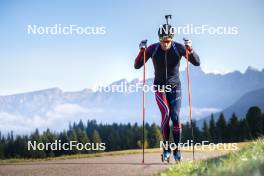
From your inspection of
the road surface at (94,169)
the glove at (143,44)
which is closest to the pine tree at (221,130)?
the road surface at (94,169)

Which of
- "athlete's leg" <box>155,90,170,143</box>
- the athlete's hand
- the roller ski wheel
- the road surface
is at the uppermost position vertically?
the athlete's hand

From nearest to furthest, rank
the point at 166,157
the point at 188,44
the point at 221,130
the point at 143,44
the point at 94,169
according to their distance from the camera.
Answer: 1. the point at 94,169
2. the point at 166,157
3. the point at 188,44
4. the point at 143,44
5. the point at 221,130

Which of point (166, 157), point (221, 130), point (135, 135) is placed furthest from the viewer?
point (135, 135)

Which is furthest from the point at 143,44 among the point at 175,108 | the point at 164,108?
the point at 175,108

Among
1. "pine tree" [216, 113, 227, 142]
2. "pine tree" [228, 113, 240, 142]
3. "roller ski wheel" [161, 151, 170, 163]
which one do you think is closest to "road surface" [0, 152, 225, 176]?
"roller ski wheel" [161, 151, 170, 163]

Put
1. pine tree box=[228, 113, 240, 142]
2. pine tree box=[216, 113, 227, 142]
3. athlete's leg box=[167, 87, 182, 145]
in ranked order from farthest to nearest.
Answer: pine tree box=[216, 113, 227, 142], pine tree box=[228, 113, 240, 142], athlete's leg box=[167, 87, 182, 145]

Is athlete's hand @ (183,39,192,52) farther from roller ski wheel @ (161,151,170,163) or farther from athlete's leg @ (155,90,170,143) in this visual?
roller ski wheel @ (161,151,170,163)

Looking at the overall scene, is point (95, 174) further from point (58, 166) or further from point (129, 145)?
point (129, 145)

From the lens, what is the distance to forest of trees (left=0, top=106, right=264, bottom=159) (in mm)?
102500

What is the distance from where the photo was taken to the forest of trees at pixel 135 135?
336 ft

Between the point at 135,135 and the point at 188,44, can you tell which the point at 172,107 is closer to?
the point at 188,44

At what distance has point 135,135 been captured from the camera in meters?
152

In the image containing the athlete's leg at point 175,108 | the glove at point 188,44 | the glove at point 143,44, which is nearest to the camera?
the athlete's leg at point 175,108

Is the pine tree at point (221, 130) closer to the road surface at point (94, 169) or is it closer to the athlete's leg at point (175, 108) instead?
the road surface at point (94, 169)
